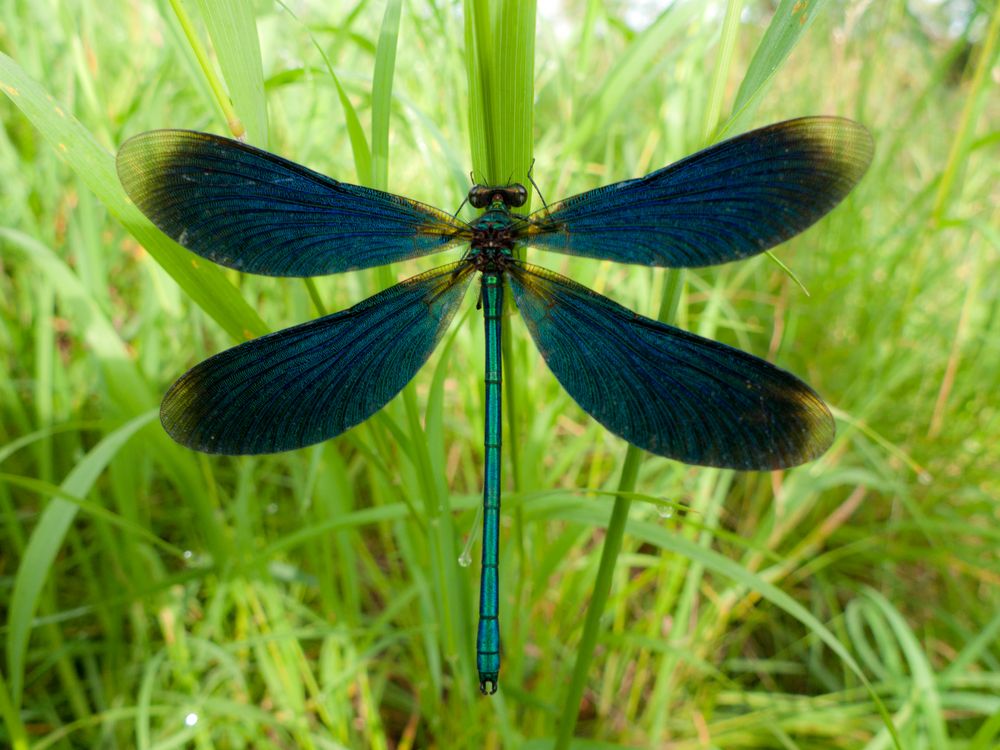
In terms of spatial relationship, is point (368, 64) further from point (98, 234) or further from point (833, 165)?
point (833, 165)

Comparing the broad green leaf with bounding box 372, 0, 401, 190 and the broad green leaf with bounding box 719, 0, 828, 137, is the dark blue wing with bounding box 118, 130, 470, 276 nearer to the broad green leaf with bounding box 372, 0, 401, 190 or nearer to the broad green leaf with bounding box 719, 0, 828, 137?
the broad green leaf with bounding box 372, 0, 401, 190

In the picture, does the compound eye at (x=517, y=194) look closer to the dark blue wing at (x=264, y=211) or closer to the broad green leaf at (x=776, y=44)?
the dark blue wing at (x=264, y=211)

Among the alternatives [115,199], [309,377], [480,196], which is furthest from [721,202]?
[115,199]

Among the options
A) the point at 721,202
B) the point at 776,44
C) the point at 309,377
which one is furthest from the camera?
the point at 309,377

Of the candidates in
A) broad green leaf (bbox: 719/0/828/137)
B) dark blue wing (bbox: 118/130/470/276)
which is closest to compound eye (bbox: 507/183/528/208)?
dark blue wing (bbox: 118/130/470/276)

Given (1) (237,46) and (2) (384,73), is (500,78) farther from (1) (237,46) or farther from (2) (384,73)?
(1) (237,46)

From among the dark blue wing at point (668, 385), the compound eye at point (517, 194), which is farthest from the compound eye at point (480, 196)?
the dark blue wing at point (668, 385)
